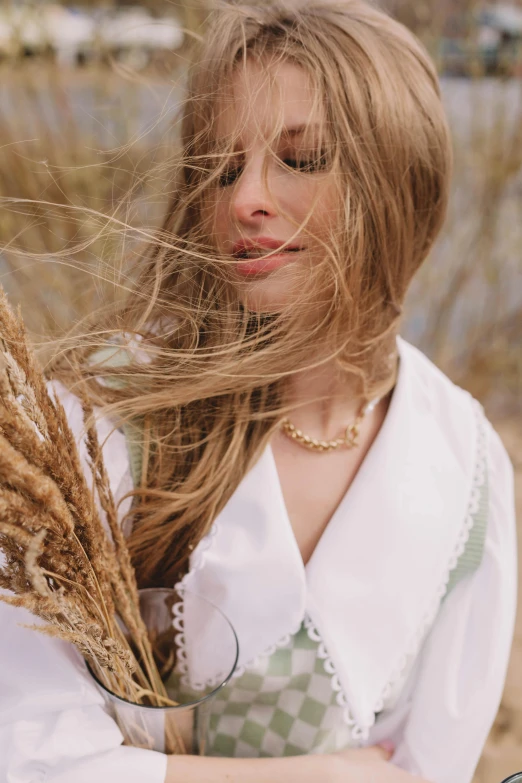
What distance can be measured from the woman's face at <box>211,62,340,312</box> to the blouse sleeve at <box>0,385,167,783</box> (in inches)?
22.0

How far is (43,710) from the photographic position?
2.81ft

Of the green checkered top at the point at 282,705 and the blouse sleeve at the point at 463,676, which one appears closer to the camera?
the green checkered top at the point at 282,705

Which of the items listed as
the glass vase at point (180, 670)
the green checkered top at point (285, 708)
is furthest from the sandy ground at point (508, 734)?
the glass vase at point (180, 670)

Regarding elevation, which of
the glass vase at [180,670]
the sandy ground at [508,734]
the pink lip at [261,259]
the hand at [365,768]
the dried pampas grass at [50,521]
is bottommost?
the sandy ground at [508,734]

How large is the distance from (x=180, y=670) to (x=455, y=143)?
2585 millimetres

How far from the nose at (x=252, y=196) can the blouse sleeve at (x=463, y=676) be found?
2.35 ft

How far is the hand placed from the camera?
100 cm

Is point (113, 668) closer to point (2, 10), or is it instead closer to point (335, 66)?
point (335, 66)

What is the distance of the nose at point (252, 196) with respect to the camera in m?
0.91

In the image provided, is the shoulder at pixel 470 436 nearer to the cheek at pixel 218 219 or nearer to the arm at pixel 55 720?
the cheek at pixel 218 219

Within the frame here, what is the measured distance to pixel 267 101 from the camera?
92 cm

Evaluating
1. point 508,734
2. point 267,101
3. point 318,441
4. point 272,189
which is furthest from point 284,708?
point 508,734

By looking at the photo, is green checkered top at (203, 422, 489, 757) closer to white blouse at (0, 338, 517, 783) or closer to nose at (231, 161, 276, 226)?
white blouse at (0, 338, 517, 783)

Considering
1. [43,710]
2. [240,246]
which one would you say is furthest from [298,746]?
[240,246]
